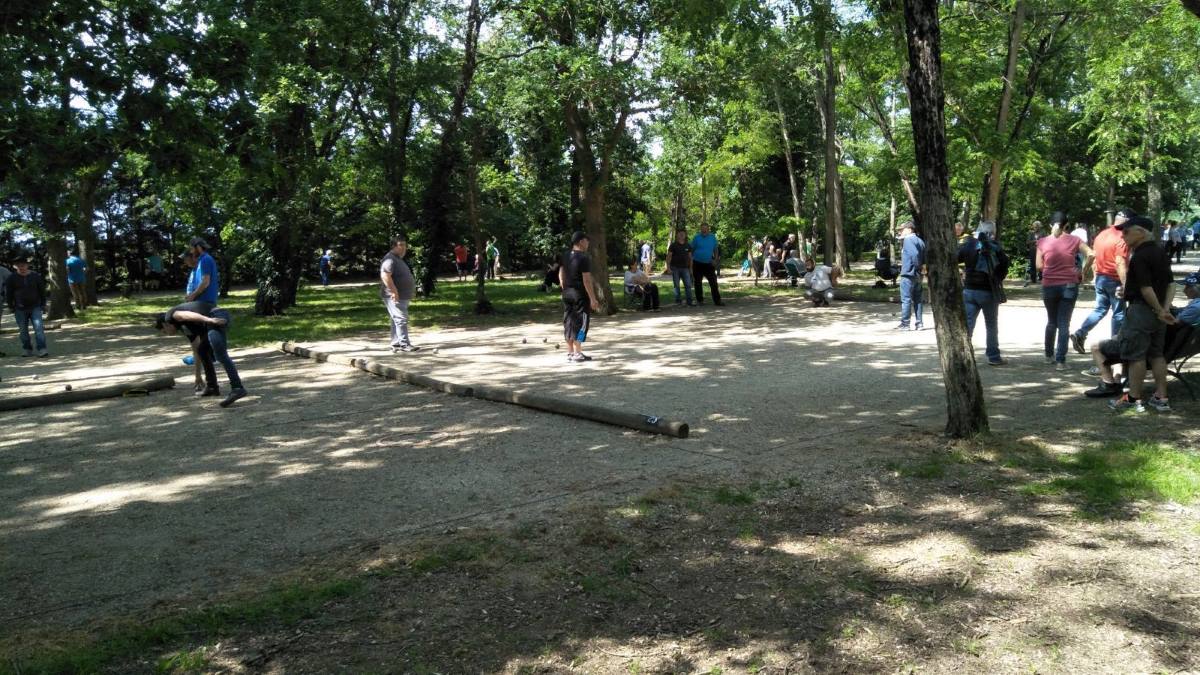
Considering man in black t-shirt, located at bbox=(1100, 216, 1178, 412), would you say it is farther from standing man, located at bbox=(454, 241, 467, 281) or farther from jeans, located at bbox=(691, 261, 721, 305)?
standing man, located at bbox=(454, 241, 467, 281)

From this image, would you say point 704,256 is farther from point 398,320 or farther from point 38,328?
point 38,328

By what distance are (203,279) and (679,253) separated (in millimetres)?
13037

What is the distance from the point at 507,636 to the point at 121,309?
2649 centimetres

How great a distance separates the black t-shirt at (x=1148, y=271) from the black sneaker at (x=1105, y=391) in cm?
118

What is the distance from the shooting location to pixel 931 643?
152 inches

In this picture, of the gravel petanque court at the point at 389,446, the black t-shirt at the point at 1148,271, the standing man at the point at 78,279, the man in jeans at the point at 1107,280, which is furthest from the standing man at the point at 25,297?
the black t-shirt at the point at 1148,271

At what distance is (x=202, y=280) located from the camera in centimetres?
Result: 994

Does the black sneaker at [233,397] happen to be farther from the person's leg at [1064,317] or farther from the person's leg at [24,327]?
the person's leg at [1064,317]

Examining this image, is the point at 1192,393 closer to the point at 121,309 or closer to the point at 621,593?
the point at 621,593

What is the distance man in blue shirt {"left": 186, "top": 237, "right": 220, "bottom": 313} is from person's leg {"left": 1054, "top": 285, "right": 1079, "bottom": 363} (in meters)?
9.67

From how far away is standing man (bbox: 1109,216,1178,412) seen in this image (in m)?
7.66

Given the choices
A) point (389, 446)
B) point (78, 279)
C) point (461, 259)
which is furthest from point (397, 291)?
point (461, 259)

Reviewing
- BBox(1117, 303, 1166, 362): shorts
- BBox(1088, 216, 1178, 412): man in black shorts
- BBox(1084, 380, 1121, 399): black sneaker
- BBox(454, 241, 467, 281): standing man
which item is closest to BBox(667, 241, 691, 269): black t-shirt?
BBox(1084, 380, 1121, 399): black sneaker

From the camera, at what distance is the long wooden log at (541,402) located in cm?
768
